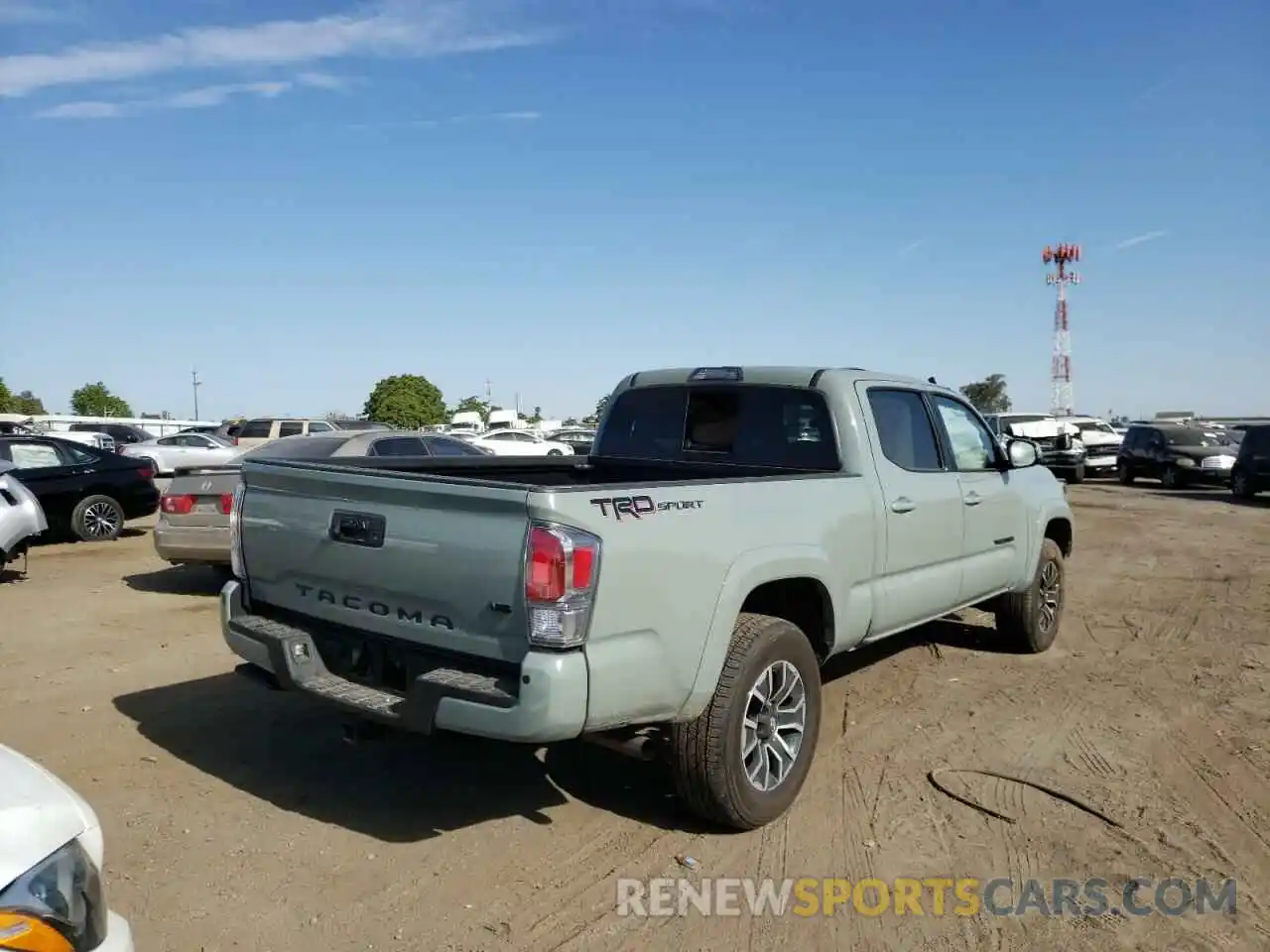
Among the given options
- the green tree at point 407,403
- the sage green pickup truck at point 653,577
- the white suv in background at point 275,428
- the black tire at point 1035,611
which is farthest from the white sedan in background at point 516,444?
the green tree at point 407,403

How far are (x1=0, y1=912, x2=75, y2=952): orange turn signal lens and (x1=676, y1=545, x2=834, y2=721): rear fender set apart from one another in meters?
2.14

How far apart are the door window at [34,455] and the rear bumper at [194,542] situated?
4.84 m

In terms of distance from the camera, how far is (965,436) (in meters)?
6.14

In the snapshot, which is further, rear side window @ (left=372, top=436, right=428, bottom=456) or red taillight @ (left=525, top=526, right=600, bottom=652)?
rear side window @ (left=372, top=436, right=428, bottom=456)

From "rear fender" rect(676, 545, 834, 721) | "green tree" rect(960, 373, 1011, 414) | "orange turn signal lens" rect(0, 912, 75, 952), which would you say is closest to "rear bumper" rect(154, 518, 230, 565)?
"rear fender" rect(676, 545, 834, 721)

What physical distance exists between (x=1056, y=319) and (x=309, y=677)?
7785 centimetres

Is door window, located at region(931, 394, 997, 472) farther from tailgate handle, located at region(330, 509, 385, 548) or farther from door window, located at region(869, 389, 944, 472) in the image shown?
tailgate handle, located at region(330, 509, 385, 548)

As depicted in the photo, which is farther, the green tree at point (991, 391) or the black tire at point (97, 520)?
the green tree at point (991, 391)

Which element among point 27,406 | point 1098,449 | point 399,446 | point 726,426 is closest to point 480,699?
point 726,426

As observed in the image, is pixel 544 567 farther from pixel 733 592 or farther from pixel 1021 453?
pixel 1021 453

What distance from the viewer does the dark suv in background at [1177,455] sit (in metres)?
23.7

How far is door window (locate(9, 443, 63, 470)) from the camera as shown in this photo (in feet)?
40.0

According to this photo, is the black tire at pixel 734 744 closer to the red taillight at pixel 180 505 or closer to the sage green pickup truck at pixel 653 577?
the sage green pickup truck at pixel 653 577

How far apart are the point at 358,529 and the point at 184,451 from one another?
84.8ft
